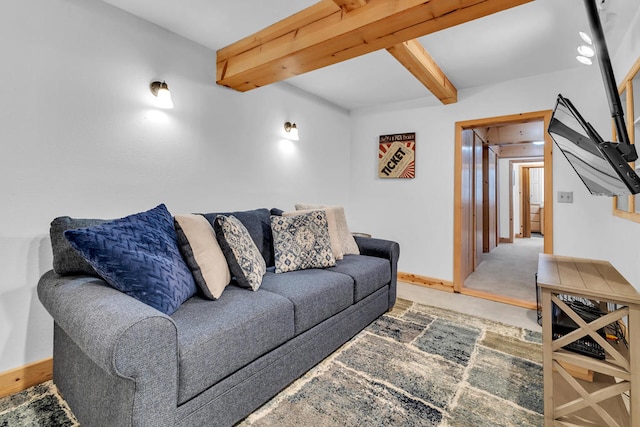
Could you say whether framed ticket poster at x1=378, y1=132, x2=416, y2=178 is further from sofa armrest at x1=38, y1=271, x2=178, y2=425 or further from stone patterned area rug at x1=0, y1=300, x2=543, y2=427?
sofa armrest at x1=38, y1=271, x2=178, y2=425

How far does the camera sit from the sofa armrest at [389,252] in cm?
275

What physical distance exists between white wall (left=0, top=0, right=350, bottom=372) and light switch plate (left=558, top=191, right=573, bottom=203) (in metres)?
3.06

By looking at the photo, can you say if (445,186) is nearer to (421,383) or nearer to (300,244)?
(300,244)

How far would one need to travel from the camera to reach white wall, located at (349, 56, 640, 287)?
2732 mm

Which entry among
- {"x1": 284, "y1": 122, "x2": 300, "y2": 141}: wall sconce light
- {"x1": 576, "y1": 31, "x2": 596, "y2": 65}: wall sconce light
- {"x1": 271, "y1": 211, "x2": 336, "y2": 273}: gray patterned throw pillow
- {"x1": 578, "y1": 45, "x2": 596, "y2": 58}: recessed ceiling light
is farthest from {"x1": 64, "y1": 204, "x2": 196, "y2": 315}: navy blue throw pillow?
{"x1": 578, "y1": 45, "x2": 596, "y2": 58}: recessed ceiling light

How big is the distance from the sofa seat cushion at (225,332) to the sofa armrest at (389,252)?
1329 mm

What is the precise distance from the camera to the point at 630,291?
4.25 ft

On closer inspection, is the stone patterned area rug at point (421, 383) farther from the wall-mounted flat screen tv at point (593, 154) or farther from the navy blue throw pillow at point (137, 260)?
the wall-mounted flat screen tv at point (593, 154)

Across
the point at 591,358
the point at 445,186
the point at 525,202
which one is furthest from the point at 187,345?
the point at 525,202

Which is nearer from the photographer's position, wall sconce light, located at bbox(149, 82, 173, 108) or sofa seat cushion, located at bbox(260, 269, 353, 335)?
sofa seat cushion, located at bbox(260, 269, 353, 335)

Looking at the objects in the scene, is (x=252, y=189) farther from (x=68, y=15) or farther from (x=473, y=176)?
(x=473, y=176)

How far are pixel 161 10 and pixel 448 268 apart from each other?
370 centimetres

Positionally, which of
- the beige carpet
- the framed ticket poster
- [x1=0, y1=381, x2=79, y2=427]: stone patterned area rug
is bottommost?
the beige carpet

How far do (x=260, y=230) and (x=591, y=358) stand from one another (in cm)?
209
